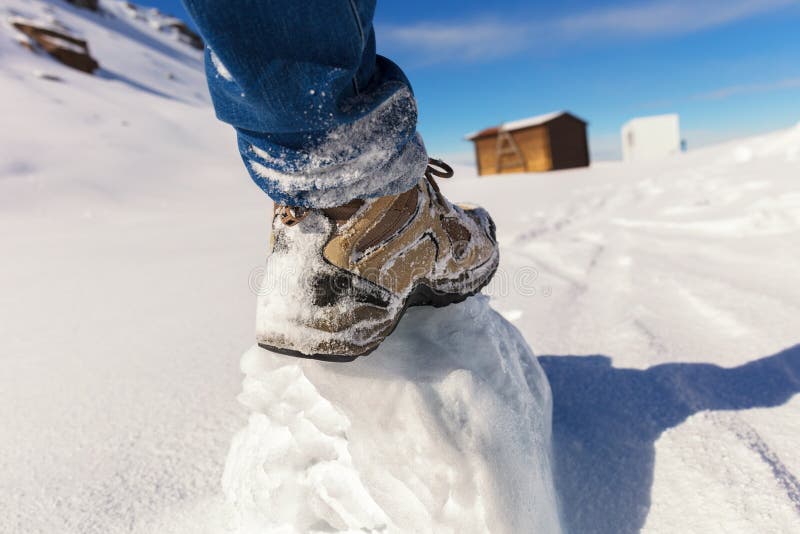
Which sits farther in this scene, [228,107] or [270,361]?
[270,361]

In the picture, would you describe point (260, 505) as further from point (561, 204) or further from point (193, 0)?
point (561, 204)

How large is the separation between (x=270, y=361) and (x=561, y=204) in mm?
3239

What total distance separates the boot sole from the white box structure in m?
12.6

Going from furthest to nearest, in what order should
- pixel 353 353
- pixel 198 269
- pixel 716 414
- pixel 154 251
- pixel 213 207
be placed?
pixel 213 207, pixel 154 251, pixel 198 269, pixel 716 414, pixel 353 353

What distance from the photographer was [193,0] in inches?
16.7

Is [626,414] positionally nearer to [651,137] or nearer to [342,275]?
[342,275]

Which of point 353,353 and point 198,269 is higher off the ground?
point 353,353

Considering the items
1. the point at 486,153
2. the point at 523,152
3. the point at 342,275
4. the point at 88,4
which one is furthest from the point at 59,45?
the point at 342,275

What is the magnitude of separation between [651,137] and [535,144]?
466 centimetres

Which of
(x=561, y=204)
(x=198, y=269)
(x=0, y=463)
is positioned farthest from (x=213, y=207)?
(x=0, y=463)

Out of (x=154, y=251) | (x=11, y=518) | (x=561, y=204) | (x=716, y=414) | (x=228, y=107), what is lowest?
(x=561, y=204)

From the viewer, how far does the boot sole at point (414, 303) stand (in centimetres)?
55

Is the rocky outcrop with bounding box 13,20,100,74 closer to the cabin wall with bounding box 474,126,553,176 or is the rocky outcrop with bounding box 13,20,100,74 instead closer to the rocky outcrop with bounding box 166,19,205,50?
the cabin wall with bounding box 474,126,553,176

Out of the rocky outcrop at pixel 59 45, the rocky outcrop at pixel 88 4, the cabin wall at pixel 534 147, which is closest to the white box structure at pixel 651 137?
the cabin wall at pixel 534 147
